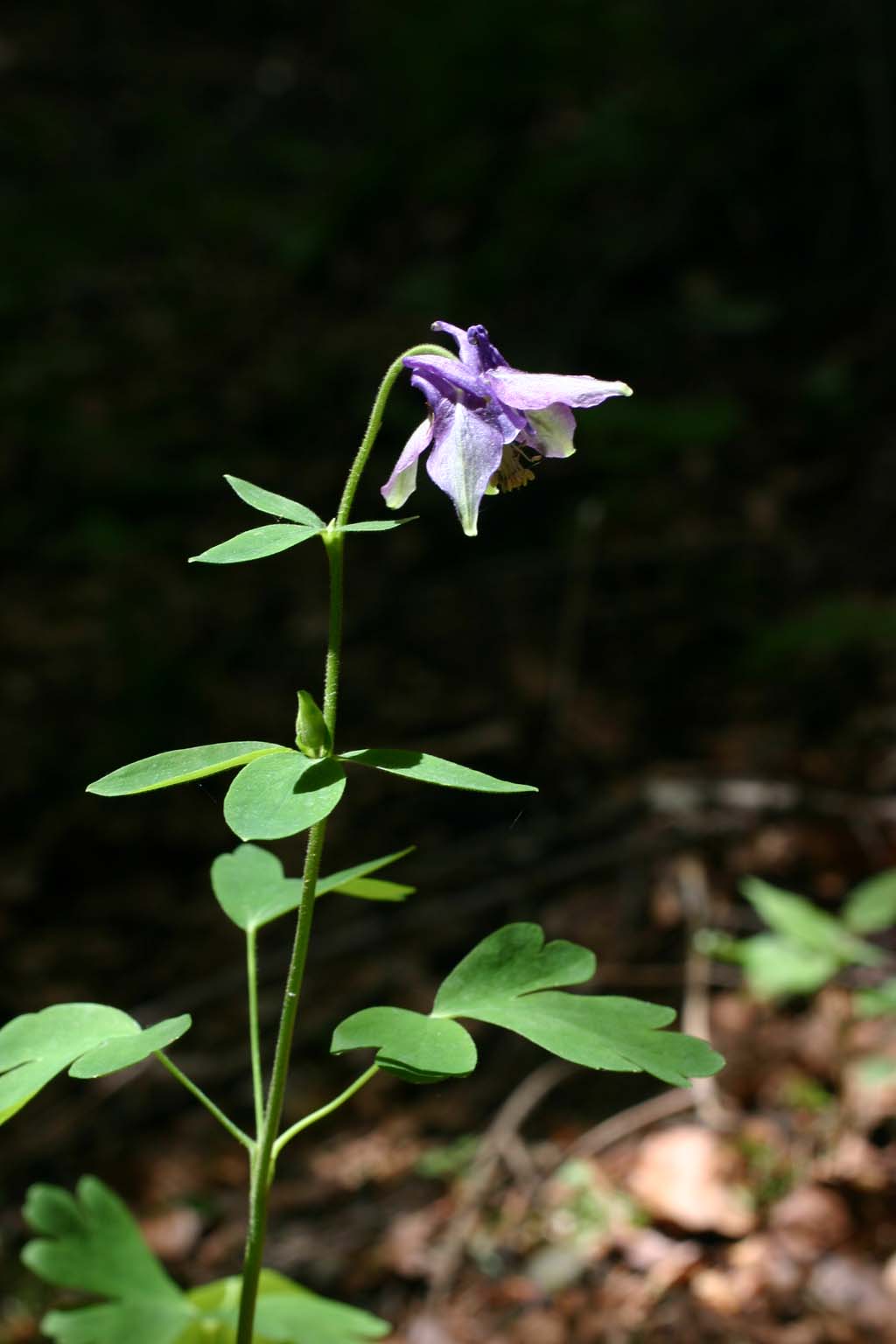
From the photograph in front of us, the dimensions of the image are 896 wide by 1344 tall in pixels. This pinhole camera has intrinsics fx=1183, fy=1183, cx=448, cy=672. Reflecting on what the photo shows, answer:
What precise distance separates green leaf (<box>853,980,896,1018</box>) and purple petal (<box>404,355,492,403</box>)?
74.5 inches

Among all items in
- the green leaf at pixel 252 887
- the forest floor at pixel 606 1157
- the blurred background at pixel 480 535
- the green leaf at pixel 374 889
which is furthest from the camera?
the blurred background at pixel 480 535

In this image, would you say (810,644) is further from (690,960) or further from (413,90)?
(413,90)

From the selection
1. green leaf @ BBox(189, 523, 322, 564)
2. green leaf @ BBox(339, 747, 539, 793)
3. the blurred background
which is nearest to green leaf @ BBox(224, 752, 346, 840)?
green leaf @ BBox(339, 747, 539, 793)

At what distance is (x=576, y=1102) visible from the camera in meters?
2.98

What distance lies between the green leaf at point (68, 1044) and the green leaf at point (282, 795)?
21 centimetres

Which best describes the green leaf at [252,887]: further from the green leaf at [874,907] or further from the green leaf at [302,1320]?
the green leaf at [874,907]

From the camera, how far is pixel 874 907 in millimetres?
2674

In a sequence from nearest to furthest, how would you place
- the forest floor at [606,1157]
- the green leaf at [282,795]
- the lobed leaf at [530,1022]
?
1. the green leaf at [282,795]
2. the lobed leaf at [530,1022]
3. the forest floor at [606,1157]

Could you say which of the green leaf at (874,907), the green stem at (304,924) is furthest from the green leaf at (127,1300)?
the green leaf at (874,907)

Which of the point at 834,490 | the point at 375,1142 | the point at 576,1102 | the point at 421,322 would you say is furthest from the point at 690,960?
the point at 421,322

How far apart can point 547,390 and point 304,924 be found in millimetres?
552

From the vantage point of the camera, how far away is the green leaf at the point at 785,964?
8.60 ft

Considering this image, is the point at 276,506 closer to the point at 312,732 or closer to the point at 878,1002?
the point at 312,732

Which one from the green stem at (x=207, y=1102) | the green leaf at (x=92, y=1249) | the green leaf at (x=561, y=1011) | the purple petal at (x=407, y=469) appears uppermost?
the purple petal at (x=407, y=469)
